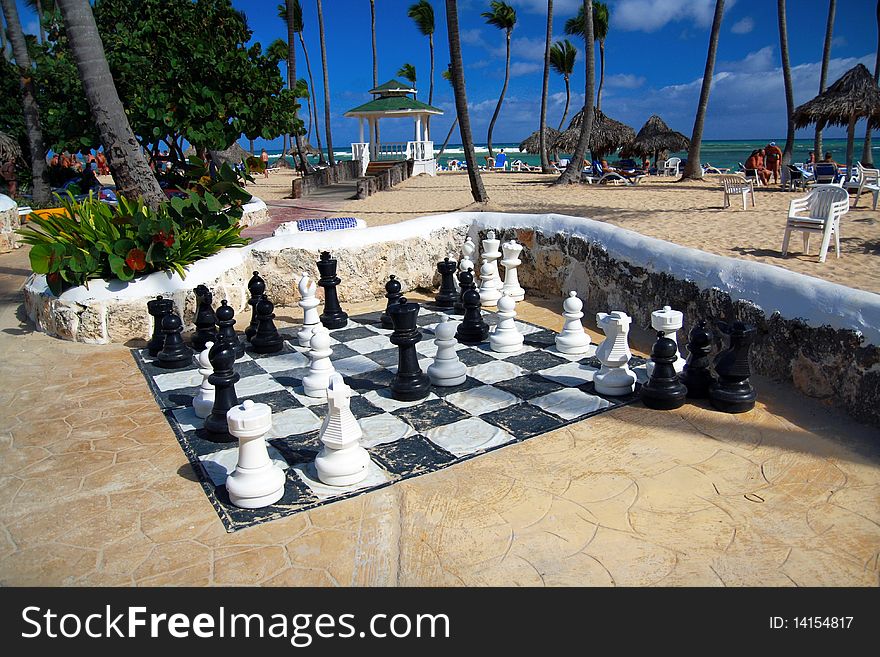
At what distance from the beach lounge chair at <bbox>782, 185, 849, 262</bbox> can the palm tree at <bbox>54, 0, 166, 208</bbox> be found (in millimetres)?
7232

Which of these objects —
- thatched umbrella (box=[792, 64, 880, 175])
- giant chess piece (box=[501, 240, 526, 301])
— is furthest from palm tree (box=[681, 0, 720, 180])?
giant chess piece (box=[501, 240, 526, 301])

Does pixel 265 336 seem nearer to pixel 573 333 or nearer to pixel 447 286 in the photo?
pixel 447 286

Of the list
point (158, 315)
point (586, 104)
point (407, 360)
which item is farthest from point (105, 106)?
point (586, 104)

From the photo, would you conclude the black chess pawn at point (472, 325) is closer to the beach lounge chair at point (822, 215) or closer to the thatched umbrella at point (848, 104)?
the beach lounge chair at point (822, 215)

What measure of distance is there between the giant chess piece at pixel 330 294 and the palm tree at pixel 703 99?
48.3 ft

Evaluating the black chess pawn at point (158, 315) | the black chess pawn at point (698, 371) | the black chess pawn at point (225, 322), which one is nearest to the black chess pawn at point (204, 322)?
the black chess pawn at point (225, 322)

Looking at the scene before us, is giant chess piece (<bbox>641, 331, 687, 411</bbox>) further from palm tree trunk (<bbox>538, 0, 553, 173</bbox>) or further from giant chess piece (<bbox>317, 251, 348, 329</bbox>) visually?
palm tree trunk (<bbox>538, 0, 553, 173</bbox>)

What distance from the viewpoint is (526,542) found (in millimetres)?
2520

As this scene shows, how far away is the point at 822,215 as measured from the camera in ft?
24.7

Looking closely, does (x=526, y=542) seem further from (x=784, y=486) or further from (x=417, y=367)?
(x=417, y=367)

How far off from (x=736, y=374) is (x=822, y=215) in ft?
17.0
